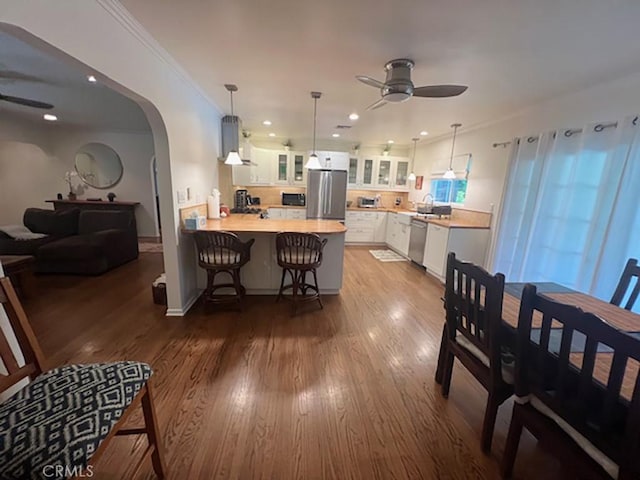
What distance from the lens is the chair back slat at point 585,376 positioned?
88 cm

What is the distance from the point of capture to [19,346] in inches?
46.3

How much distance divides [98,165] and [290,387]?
21.2 ft

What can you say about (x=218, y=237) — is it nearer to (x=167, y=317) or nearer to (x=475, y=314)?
(x=167, y=317)

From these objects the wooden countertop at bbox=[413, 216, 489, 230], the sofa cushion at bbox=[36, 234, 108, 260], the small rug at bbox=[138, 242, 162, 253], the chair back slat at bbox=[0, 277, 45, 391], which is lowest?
the small rug at bbox=[138, 242, 162, 253]

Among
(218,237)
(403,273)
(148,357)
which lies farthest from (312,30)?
(403,273)

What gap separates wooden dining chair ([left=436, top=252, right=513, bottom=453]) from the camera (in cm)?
138

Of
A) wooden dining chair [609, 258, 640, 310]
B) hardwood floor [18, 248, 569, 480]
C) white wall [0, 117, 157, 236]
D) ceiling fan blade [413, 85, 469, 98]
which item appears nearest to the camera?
hardwood floor [18, 248, 569, 480]

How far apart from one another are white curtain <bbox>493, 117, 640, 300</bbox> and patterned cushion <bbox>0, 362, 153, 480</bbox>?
3554 mm

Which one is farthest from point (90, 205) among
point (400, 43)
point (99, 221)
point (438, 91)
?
point (438, 91)

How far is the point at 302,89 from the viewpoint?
299 cm

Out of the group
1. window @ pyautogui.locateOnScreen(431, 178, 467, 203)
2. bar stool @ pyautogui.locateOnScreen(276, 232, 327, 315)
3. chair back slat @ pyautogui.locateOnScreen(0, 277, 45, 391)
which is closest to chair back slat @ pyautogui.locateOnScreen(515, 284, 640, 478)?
bar stool @ pyautogui.locateOnScreen(276, 232, 327, 315)

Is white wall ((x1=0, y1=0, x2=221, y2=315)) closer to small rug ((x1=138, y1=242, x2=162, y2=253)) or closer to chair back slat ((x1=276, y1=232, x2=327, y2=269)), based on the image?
chair back slat ((x1=276, y1=232, x2=327, y2=269))

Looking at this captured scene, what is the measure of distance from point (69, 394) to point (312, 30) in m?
2.33

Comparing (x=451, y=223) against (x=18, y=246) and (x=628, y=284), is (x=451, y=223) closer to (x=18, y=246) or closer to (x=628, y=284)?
(x=628, y=284)
